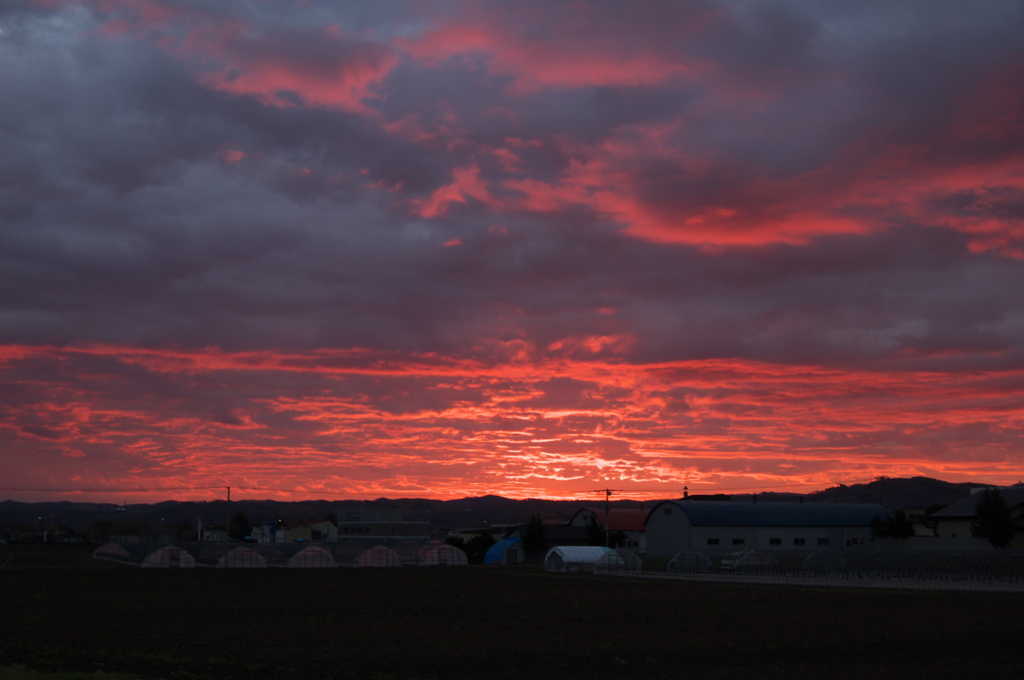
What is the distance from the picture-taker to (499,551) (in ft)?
413

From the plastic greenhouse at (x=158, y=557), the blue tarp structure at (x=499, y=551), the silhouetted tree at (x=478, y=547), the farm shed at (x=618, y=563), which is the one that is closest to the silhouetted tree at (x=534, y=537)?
the blue tarp structure at (x=499, y=551)

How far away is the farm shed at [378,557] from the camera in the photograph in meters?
116

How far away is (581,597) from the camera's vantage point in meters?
55.6

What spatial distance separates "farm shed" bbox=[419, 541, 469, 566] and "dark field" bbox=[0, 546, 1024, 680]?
56381mm

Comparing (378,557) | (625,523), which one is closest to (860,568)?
(378,557)

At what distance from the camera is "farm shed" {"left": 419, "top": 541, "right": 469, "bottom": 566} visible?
11725 centimetres

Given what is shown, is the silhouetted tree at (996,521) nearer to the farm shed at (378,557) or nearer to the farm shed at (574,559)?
the farm shed at (574,559)

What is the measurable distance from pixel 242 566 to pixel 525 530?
40576 mm

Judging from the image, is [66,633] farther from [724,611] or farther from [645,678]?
[724,611]

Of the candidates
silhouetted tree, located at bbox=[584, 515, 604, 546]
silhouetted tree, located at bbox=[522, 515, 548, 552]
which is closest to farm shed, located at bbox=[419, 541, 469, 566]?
silhouetted tree, located at bbox=[522, 515, 548, 552]

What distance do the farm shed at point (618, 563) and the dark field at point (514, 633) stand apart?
111ft

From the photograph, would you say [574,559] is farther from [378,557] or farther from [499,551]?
[378,557]

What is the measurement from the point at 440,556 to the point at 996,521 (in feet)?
206

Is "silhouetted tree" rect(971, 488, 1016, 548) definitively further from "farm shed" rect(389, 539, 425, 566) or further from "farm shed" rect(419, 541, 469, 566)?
"farm shed" rect(389, 539, 425, 566)
